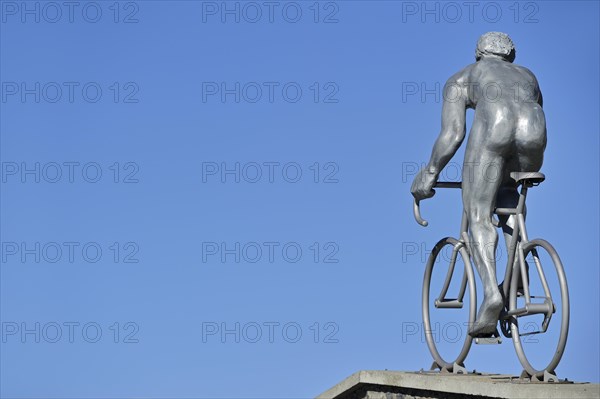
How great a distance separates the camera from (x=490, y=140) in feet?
33.3

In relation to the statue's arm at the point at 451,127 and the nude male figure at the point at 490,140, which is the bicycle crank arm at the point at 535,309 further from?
the statue's arm at the point at 451,127

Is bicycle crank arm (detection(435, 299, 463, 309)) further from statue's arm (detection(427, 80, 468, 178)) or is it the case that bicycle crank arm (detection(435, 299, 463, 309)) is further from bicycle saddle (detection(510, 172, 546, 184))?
bicycle saddle (detection(510, 172, 546, 184))

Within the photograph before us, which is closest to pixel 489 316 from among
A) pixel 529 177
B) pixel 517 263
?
pixel 517 263

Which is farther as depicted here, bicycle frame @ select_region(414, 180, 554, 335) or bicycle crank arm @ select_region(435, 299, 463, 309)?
bicycle crank arm @ select_region(435, 299, 463, 309)

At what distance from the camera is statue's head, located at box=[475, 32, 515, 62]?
1069cm

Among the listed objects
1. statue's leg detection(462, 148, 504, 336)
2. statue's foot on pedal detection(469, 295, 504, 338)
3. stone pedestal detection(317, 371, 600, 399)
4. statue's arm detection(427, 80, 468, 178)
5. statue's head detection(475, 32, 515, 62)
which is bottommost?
stone pedestal detection(317, 371, 600, 399)

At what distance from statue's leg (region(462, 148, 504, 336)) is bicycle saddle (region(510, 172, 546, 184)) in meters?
0.20

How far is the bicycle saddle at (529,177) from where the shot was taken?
32.6 ft

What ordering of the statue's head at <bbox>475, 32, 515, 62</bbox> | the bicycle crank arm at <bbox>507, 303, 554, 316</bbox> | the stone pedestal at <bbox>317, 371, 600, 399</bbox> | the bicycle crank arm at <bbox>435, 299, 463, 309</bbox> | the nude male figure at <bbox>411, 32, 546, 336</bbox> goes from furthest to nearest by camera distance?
the bicycle crank arm at <bbox>435, 299, 463, 309</bbox> < the statue's head at <bbox>475, 32, 515, 62</bbox> < the nude male figure at <bbox>411, 32, 546, 336</bbox> < the bicycle crank arm at <bbox>507, 303, 554, 316</bbox> < the stone pedestal at <bbox>317, 371, 600, 399</bbox>

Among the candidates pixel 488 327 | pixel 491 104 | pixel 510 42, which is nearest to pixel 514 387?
pixel 488 327

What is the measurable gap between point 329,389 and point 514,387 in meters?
3.31

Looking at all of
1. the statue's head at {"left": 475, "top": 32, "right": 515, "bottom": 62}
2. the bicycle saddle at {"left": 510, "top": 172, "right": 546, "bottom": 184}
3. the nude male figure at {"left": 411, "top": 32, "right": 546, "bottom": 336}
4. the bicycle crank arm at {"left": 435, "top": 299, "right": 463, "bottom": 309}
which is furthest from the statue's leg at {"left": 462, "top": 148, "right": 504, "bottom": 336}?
the statue's head at {"left": 475, "top": 32, "right": 515, "bottom": 62}

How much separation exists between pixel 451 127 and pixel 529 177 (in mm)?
967

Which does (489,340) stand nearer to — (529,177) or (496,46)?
(529,177)
